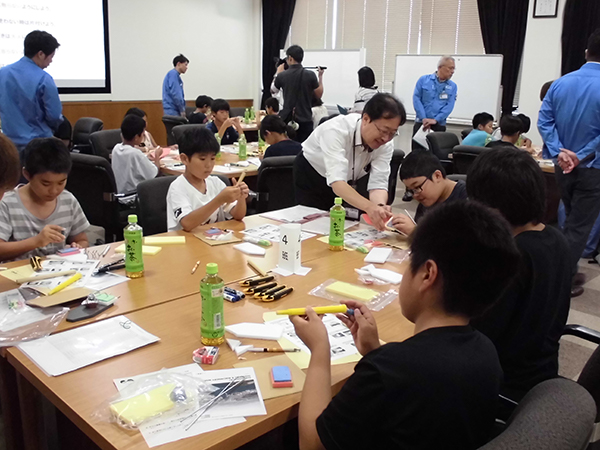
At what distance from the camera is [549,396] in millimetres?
870

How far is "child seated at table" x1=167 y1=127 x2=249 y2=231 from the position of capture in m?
2.40

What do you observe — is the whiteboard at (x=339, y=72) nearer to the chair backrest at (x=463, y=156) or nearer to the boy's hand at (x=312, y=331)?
the chair backrest at (x=463, y=156)

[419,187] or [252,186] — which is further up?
[419,187]

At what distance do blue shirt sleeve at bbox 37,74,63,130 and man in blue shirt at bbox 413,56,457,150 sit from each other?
164 inches

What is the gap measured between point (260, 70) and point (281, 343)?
9.10 meters

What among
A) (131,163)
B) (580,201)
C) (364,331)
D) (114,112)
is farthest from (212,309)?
(114,112)

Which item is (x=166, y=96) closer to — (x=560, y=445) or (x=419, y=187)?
(x=419, y=187)

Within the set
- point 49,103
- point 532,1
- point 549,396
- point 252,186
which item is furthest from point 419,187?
point 532,1

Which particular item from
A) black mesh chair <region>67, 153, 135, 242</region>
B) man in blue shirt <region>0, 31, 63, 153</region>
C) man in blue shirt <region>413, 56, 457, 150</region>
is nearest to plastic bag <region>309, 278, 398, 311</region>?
black mesh chair <region>67, 153, 135, 242</region>

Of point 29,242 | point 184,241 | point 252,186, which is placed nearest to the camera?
point 29,242

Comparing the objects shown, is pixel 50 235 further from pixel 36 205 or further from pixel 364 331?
pixel 364 331

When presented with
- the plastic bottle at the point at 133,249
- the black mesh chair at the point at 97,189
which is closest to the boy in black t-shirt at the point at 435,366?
the plastic bottle at the point at 133,249

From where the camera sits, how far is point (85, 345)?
54.1 inches

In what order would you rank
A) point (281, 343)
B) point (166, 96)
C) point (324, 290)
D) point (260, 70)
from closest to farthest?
1. point (281, 343)
2. point (324, 290)
3. point (166, 96)
4. point (260, 70)
